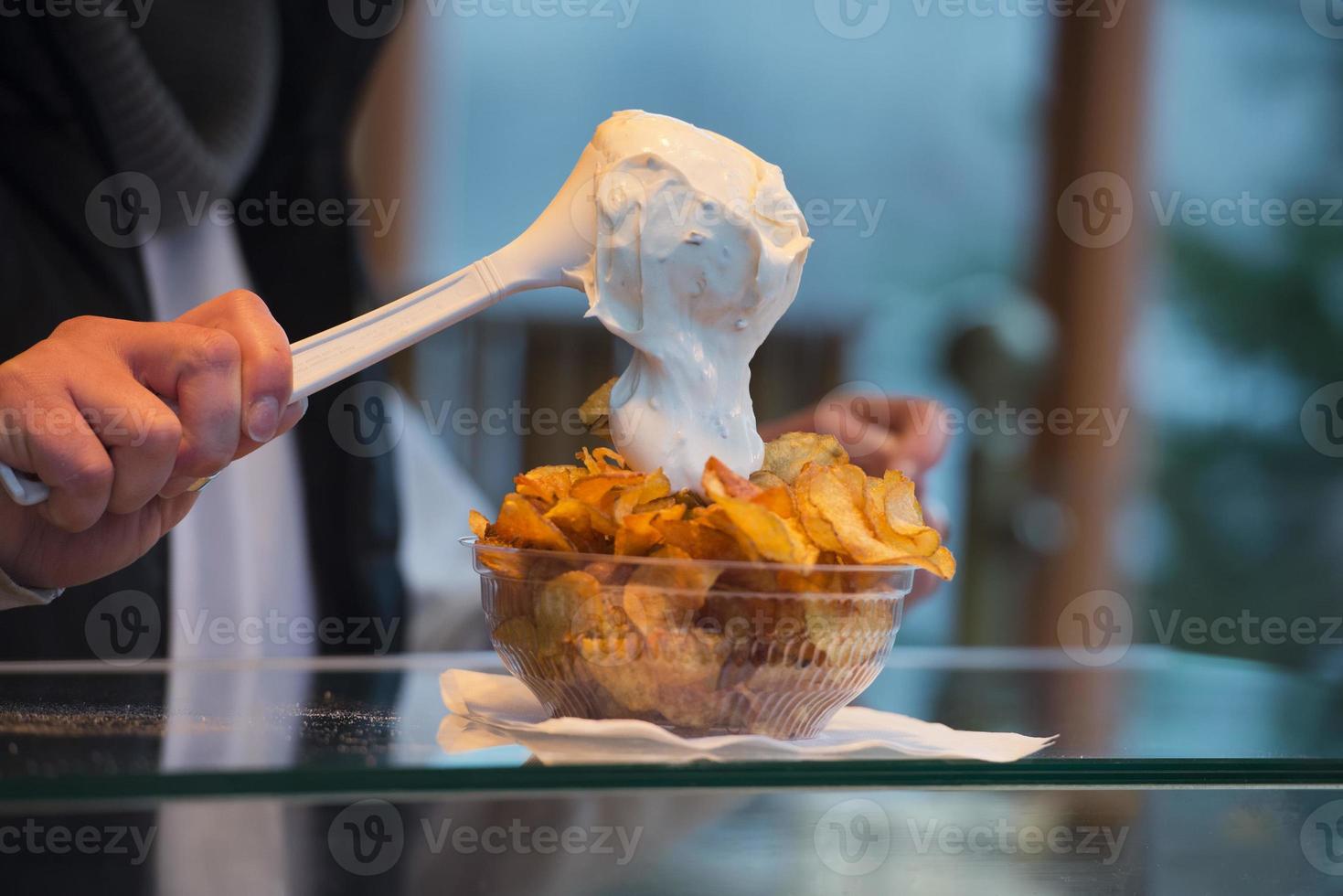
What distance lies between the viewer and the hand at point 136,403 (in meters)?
0.56

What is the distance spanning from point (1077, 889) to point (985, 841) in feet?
0.13

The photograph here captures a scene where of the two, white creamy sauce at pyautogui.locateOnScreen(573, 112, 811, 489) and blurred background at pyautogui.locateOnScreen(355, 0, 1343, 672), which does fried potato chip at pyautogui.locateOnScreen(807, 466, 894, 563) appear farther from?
blurred background at pyautogui.locateOnScreen(355, 0, 1343, 672)

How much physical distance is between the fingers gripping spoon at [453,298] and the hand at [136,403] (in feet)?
0.04

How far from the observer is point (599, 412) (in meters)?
0.66

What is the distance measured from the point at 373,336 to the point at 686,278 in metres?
0.16

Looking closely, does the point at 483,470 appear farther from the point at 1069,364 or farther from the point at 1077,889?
the point at 1077,889

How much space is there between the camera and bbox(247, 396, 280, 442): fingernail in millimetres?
579

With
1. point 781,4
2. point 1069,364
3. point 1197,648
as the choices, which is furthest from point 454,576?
point 1197,648

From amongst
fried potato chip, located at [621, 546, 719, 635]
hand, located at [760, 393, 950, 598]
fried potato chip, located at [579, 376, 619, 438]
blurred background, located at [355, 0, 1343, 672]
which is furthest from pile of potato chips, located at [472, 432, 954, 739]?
blurred background, located at [355, 0, 1343, 672]

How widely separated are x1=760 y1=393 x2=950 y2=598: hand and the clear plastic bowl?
1.51ft

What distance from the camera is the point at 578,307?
2211mm

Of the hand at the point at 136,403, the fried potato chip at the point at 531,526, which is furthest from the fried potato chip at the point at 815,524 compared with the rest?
Answer: the hand at the point at 136,403

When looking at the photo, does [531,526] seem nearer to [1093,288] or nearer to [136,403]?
[136,403]

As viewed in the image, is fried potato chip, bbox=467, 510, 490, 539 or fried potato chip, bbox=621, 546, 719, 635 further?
fried potato chip, bbox=467, 510, 490, 539
